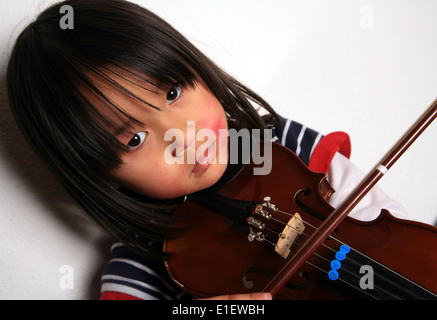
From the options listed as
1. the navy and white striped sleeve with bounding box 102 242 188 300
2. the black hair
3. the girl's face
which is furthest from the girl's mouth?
the navy and white striped sleeve with bounding box 102 242 188 300

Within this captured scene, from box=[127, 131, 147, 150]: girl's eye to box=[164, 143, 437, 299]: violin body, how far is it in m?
0.17

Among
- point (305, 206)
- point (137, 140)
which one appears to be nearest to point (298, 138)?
point (305, 206)

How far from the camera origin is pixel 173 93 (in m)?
0.49

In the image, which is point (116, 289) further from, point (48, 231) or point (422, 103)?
point (422, 103)

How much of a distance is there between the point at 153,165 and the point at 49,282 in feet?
1.11

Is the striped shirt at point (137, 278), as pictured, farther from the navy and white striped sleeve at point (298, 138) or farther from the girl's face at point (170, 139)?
the navy and white striped sleeve at point (298, 138)

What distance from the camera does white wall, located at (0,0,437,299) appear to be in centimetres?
68

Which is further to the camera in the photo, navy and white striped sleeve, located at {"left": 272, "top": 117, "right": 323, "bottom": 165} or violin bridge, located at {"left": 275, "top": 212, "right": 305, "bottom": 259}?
navy and white striped sleeve, located at {"left": 272, "top": 117, "right": 323, "bottom": 165}

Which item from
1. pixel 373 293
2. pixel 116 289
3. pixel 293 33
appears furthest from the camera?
pixel 293 33

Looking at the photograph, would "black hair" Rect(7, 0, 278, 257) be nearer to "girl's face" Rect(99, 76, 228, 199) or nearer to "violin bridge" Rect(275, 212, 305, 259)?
"girl's face" Rect(99, 76, 228, 199)

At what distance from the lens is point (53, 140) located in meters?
0.50

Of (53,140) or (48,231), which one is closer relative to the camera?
(53,140)

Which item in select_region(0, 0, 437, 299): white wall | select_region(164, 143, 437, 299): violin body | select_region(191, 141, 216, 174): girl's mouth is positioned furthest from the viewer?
select_region(0, 0, 437, 299): white wall

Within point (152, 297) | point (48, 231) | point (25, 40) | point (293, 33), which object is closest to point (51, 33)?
point (25, 40)
